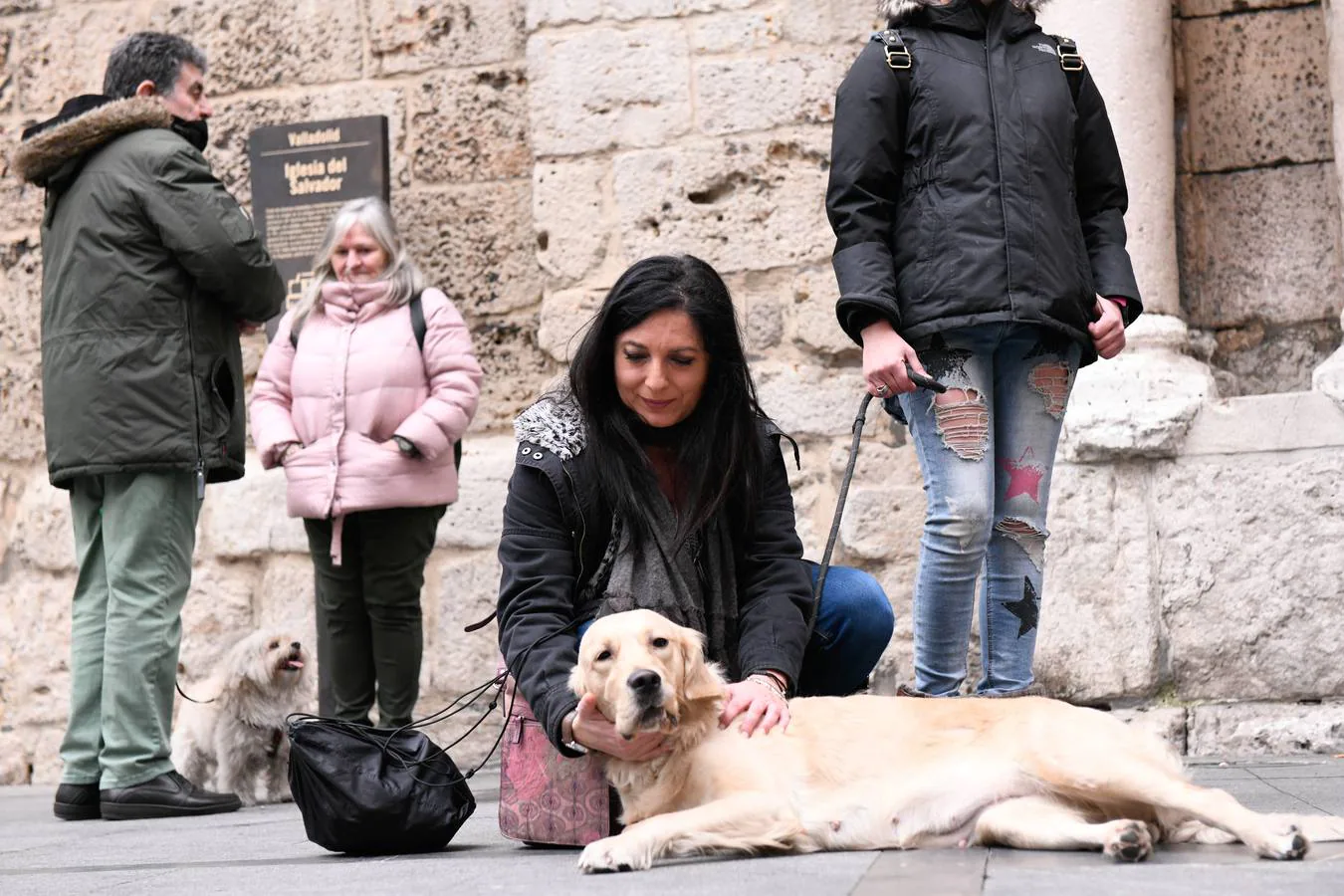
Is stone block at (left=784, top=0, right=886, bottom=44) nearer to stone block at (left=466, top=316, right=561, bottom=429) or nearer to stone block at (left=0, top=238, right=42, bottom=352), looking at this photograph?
stone block at (left=466, top=316, right=561, bottom=429)

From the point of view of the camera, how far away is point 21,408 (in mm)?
6621

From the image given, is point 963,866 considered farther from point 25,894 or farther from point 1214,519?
point 1214,519

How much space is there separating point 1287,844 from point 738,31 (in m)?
3.74

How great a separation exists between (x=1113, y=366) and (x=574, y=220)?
6.16 feet

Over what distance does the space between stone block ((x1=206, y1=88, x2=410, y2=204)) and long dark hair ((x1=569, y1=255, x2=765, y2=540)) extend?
3128 millimetres

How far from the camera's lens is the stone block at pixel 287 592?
612 centimetres

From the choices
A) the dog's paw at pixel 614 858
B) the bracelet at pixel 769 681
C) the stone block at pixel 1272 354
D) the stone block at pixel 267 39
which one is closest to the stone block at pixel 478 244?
the stone block at pixel 267 39

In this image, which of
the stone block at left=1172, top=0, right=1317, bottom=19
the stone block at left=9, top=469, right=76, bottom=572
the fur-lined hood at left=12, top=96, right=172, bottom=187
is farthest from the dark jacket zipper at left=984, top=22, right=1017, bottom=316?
the stone block at left=9, top=469, right=76, bottom=572

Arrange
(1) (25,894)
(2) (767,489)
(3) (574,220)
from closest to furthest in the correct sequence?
(1) (25,894) → (2) (767,489) → (3) (574,220)

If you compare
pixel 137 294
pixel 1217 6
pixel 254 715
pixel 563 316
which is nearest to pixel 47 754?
pixel 254 715

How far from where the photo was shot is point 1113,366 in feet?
16.8

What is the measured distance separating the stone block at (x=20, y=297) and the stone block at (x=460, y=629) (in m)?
2.08

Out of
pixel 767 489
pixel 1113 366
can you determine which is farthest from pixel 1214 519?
pixel 767 489

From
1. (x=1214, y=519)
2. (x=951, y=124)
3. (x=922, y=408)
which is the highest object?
(x=951, y=124)
